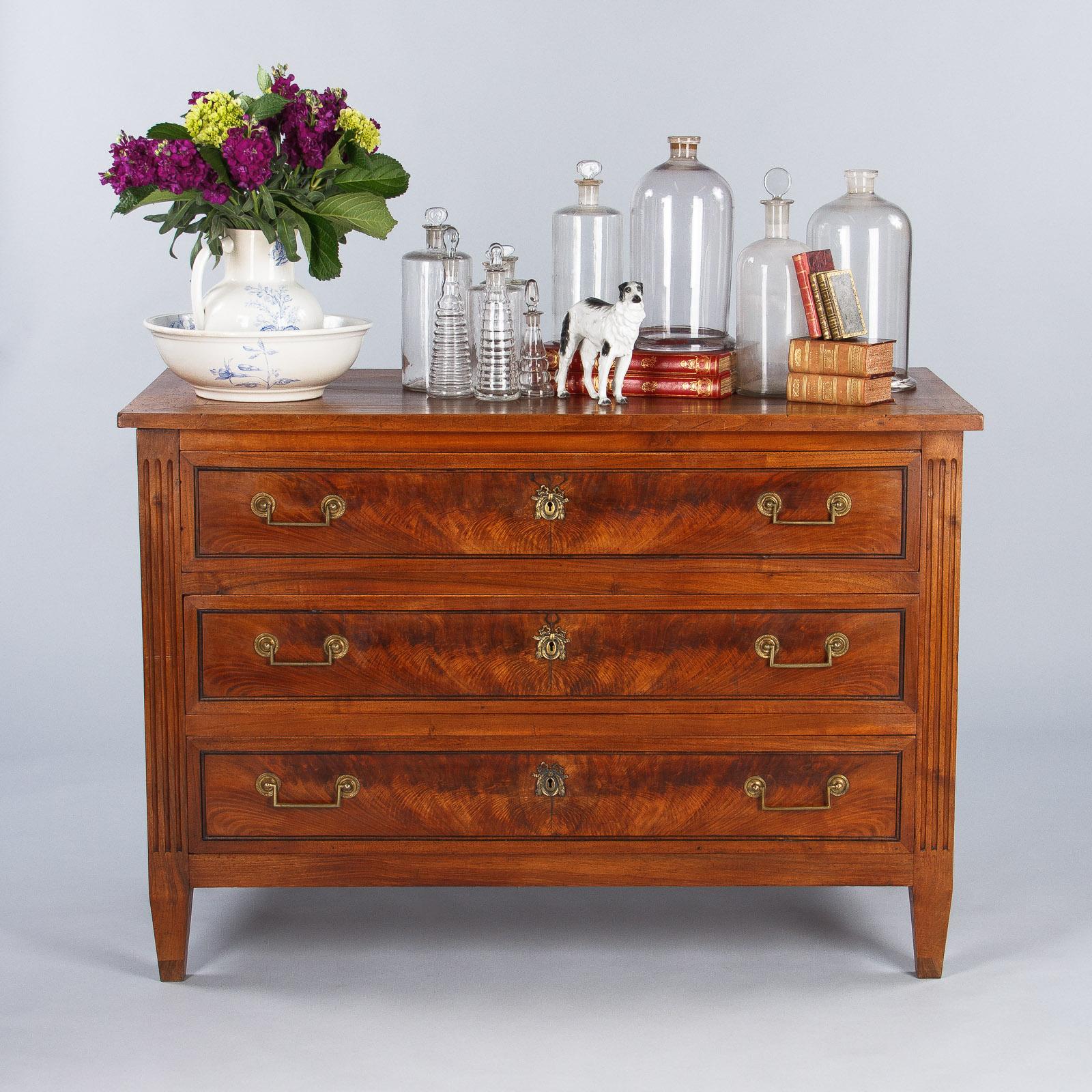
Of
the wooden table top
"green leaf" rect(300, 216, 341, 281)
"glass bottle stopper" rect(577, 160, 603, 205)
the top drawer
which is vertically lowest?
the top drawer

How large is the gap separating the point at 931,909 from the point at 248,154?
179 centimetres

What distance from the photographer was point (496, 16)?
4.41 m

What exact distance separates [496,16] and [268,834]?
85.9 inches

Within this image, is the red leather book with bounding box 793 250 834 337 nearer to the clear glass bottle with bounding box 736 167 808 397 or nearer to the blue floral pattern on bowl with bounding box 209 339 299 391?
the clear glass bottle with bounding box 736 167 808 397

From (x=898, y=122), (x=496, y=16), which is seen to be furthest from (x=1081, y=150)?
(x=496, y=16)

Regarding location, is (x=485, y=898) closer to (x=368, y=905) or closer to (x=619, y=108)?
(x=368, y=905)

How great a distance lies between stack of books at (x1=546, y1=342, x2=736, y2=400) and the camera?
328 centimetres

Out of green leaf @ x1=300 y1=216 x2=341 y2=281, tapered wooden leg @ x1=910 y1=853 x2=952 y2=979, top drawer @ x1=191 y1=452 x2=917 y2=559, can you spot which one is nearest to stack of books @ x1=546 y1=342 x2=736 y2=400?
top drawer @ x1=191 y1=452 x2=917 y2=559

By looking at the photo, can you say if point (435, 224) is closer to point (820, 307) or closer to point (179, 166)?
point (179, 166)

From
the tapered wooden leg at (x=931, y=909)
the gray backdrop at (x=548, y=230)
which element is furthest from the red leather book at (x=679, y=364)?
the gray backdrop at (x=548, y=230)

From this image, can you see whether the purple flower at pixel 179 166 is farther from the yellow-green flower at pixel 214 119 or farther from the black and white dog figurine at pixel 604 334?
the black and white dog figurine at pixel 604 334

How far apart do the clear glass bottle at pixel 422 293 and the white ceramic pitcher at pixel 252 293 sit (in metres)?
0.23

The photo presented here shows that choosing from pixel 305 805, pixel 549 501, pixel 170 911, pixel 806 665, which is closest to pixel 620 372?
pixel 549 501

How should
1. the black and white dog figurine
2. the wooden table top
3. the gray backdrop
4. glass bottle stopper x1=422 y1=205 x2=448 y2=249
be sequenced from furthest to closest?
the gray backdrop → glass bottle stopper x1=422 y1=205 x2=448 y2=249 → the black and white dog figurine → the wooden table top
